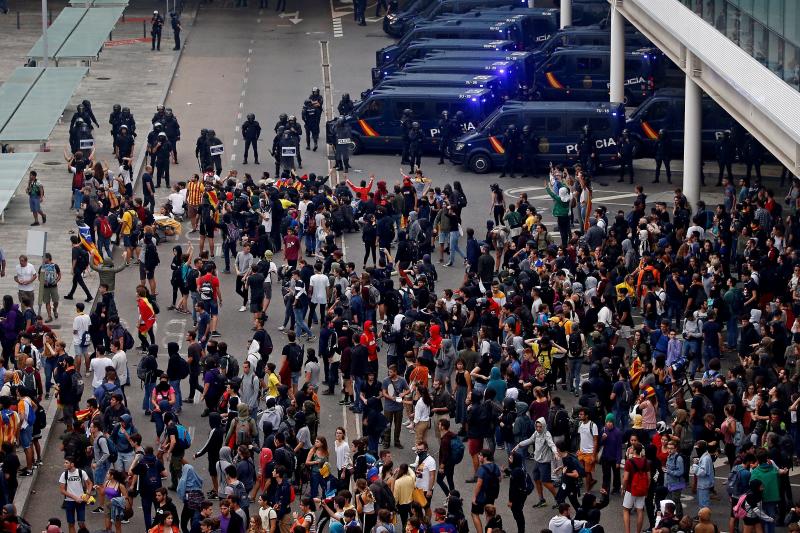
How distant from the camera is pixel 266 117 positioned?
178 feet

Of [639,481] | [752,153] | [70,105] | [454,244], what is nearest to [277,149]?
[454,244]

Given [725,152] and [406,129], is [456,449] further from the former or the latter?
[406,129]

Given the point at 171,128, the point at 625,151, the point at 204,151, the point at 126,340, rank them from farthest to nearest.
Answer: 1. the point at 171,128
2. the point at 625,151
3. the point at 204,151
4. the point at 126,340

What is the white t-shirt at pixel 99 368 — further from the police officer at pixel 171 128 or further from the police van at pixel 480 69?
the police van at pixel 480 69

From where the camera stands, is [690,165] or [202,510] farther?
[690,165]

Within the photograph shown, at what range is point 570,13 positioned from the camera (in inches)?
2301

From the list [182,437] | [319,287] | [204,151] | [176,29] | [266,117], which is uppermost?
[182,437]

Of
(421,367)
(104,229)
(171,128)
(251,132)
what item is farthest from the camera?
(251,132)

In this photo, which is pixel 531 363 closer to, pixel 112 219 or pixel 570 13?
pixel 112 219

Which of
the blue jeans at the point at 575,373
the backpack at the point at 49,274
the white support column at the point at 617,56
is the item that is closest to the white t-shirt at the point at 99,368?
the backpack at the point at 49,274

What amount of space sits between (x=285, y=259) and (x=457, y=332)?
6.77 m

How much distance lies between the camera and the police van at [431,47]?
5500 centimetres

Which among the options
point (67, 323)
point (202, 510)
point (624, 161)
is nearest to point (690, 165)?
point (624, 161)

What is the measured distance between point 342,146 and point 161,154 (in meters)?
4.81
